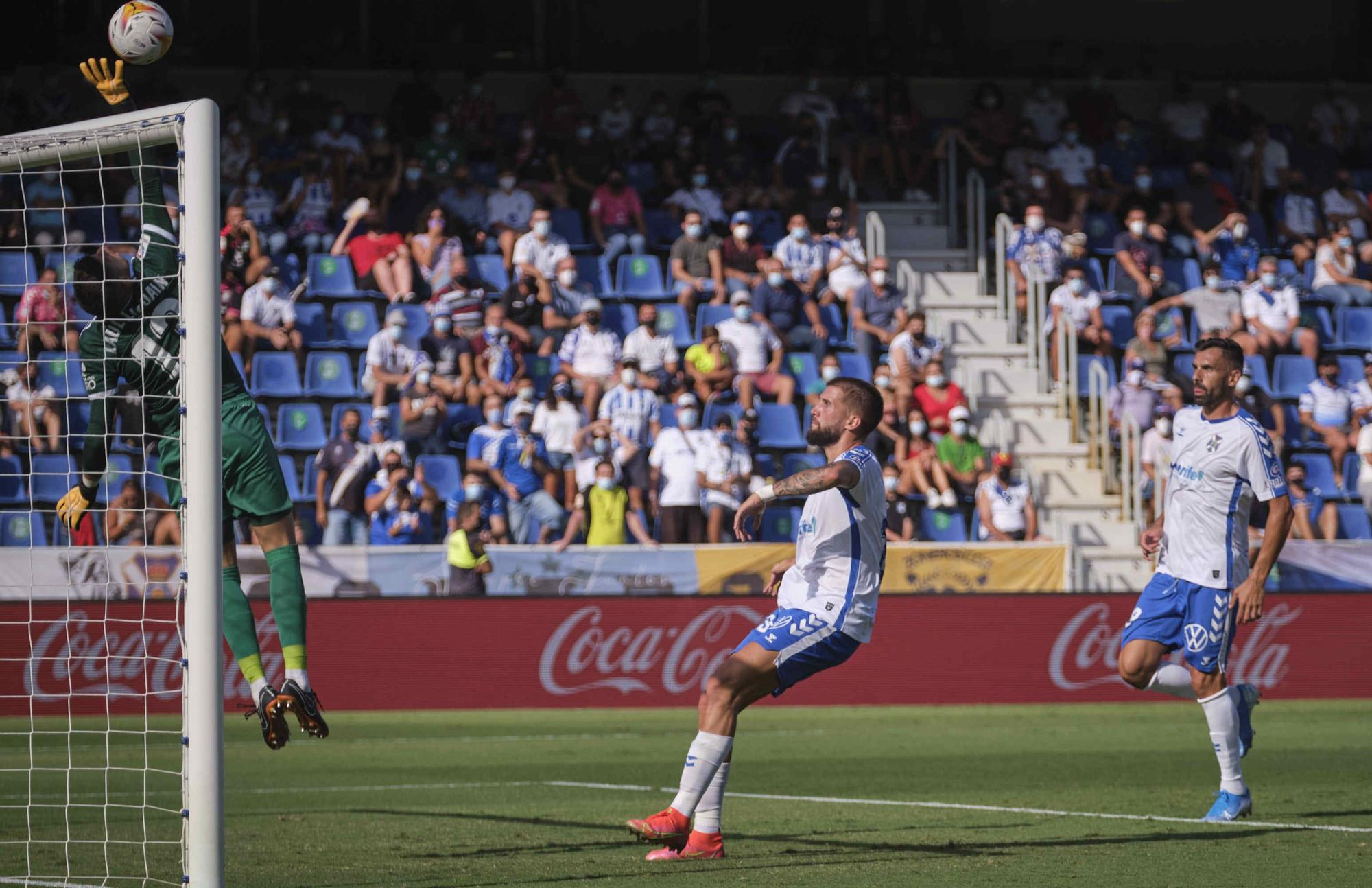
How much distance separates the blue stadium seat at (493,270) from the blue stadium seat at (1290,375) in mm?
9880

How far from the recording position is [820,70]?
2627cm

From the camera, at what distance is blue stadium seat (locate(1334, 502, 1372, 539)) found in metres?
19.9

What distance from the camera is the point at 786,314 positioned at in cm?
2108

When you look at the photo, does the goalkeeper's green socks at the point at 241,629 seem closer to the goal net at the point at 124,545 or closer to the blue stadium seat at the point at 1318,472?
the goal net at the point at 124,545

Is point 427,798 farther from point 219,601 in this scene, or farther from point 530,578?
point 530,578

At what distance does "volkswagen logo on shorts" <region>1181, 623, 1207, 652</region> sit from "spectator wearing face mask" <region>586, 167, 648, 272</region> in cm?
1443

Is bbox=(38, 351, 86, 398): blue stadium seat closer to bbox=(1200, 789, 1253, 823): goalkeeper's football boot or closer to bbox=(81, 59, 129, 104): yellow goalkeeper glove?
bbox=(81, 59, 129, 104): yellow goalkeeper glove

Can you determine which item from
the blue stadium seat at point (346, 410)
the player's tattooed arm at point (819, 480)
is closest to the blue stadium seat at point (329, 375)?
the blue stadium seat at point (346, 410)

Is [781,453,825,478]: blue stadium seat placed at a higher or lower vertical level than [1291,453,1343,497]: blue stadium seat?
higher

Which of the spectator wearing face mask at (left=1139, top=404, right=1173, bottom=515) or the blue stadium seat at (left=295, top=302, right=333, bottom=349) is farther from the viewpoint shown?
the blue stadium seat at (left=295, top=302, right=333, bottom=349)


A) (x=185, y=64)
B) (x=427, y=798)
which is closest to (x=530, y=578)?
(x=427, y=798)

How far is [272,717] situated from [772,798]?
12.4 ft

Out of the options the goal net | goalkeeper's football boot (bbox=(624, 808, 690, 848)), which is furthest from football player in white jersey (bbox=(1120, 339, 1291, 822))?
the goal net

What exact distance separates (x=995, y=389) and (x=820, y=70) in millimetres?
6945
